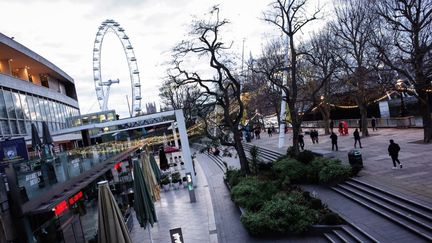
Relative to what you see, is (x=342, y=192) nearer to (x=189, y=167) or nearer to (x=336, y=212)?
(x=336, y=212)

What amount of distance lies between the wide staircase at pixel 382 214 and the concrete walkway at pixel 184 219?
478 centimetres

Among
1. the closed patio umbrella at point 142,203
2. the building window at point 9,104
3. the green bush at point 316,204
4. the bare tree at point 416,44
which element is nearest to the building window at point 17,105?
the building window at point 9,104

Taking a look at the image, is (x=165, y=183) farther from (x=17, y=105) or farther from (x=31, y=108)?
(x=31, y=108)

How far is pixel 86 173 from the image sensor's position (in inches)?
597

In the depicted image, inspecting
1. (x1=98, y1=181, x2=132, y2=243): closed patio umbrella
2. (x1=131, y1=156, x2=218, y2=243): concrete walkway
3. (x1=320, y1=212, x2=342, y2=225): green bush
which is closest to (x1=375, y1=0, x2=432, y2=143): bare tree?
(x1=320, y1=212, x2=342, y2=225): green bush

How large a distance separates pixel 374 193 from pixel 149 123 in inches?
A: 779

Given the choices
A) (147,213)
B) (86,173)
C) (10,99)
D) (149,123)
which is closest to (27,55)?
(10,99)

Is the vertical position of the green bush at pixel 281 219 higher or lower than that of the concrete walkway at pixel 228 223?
higher

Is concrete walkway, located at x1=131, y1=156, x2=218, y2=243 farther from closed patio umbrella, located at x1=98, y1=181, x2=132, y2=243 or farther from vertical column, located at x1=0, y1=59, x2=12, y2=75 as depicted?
vertical column, located at x1=0, y1=59, x2=12, y2=75

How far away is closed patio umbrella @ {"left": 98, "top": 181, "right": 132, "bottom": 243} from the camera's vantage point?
9720 mm

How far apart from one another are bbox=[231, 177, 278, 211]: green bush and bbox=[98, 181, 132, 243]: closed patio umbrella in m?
7.15

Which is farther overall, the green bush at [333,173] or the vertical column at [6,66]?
the vertical column at [6,66]

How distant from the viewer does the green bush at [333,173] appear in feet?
56.8

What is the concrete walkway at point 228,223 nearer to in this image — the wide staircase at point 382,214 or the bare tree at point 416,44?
the wide staircase at point 382,214
